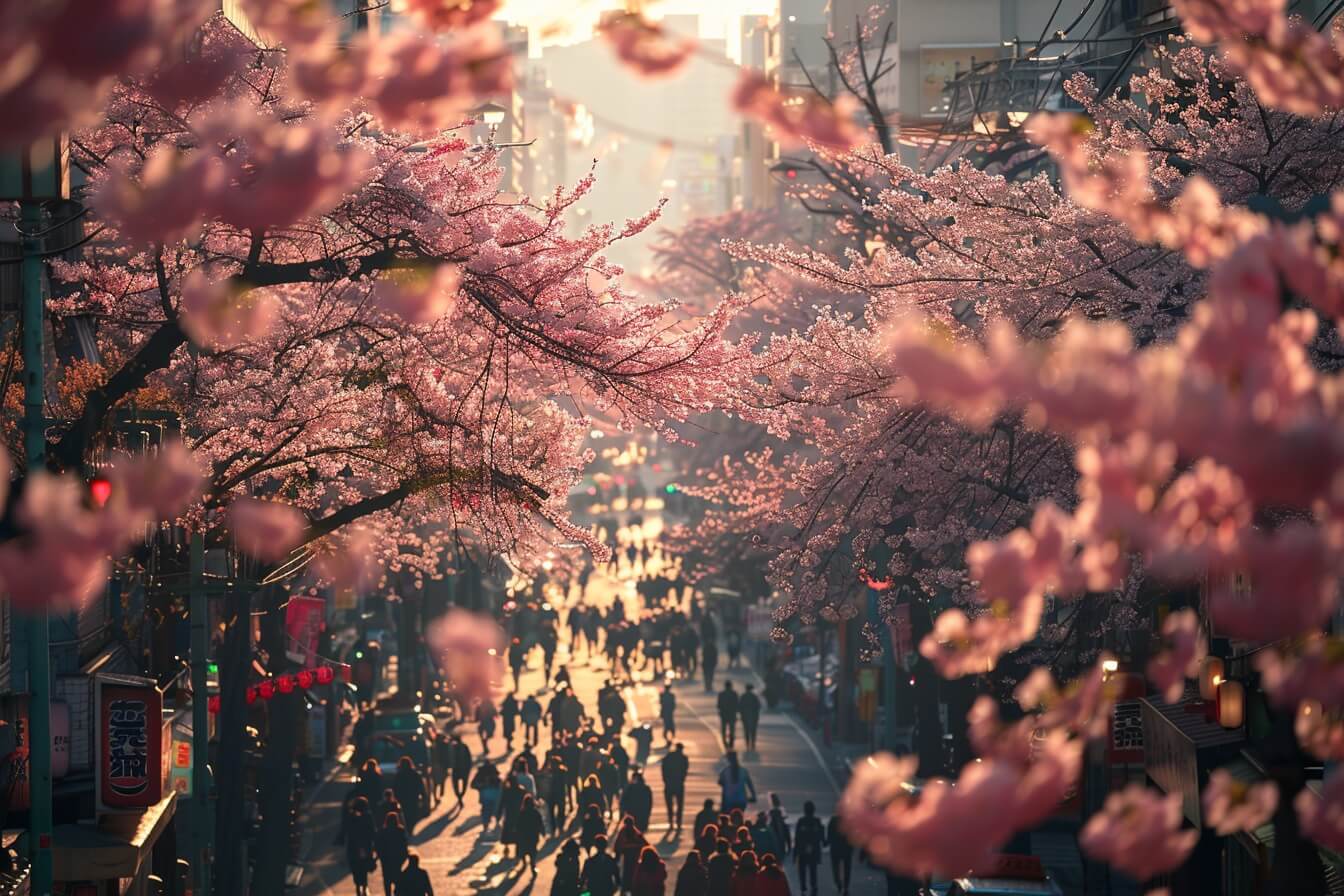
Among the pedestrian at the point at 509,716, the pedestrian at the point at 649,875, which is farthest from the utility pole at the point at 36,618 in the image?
the pedestrian at the point at 509,716

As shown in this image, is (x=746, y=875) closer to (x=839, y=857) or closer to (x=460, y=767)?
(x=839, y=857)

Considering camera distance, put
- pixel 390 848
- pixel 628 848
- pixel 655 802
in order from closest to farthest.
→ 1. pixel 628 848
2. pixel 390 848
3. pixel 655 802

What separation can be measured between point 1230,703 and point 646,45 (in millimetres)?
13027

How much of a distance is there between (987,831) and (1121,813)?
1.67 ft

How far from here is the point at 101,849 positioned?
17703 mm

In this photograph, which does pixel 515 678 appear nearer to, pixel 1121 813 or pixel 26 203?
pixel 26 203

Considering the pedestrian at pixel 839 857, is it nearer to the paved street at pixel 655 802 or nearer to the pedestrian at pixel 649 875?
the paved street at pixel 655 802

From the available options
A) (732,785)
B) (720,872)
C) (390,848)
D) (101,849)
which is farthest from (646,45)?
(732,785)

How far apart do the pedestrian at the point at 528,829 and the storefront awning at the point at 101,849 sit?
9420mm

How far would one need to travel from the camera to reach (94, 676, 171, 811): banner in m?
18.3

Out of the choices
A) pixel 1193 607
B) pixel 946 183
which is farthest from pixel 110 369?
pixel 1193 607

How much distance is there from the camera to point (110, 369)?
18.2 meters

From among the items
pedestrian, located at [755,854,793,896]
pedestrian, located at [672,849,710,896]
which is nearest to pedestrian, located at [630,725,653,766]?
pedestrian, located at [672,849,710,896]

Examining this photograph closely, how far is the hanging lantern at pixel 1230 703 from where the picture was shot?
55.7 feet
